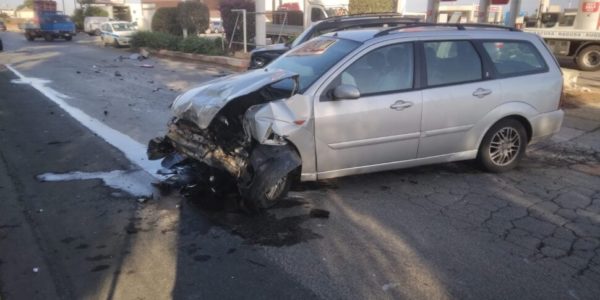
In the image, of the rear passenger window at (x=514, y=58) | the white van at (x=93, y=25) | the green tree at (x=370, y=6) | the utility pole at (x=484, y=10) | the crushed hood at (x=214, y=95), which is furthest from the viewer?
the white van at (x=93, y=25)

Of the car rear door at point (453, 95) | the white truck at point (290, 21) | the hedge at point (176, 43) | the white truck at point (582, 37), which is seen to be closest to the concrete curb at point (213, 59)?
the hedge at point (176, 43)

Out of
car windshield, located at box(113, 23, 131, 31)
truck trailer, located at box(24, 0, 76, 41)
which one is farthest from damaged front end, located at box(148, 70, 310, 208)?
truck trailer, located at box(24, 0, 76, 41)

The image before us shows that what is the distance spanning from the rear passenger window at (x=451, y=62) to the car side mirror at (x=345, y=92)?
3.19ft

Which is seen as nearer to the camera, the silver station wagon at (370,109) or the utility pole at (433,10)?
the silver station wagon at (370,109)

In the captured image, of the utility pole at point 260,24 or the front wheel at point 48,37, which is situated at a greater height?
the utility pole at point 260,24

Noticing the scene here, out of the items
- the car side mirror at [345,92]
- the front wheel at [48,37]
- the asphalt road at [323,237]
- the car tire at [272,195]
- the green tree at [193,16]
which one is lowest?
the asphalt road at [323,237]

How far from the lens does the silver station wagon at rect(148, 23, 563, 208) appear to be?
4.56 metres

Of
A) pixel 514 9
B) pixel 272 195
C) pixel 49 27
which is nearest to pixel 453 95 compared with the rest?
pixel 272 195

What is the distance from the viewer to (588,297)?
3293 millimetres

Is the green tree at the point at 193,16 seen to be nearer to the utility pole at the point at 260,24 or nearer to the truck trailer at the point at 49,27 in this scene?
the utility pole at the point at 260,24

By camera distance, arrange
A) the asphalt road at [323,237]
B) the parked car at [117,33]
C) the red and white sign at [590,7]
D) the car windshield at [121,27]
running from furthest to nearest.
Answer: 1. the car windshield at [121,27]
2. the parked car at [117,33]
3. the red and white sign at [590,7]
4. the asphalt road at [323,237]

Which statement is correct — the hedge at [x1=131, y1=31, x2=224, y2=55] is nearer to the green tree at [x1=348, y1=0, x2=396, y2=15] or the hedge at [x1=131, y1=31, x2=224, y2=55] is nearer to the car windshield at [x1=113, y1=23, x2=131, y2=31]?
the car windshield at [x1=113, y1=23, x2=131, y2=31]

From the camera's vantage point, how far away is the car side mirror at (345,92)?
468 cm

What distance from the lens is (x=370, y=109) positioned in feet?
16.0
